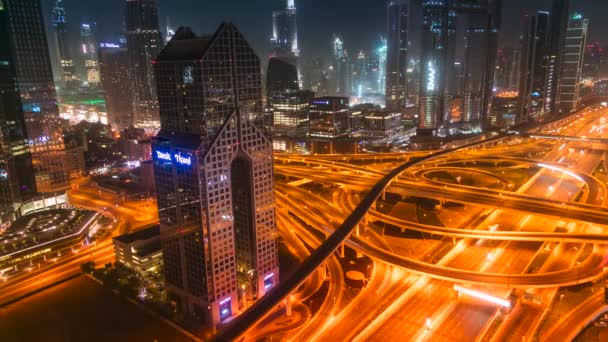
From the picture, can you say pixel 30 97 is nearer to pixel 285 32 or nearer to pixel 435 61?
pixel 435 61

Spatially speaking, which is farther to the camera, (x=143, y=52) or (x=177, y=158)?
(x=143, y=52)

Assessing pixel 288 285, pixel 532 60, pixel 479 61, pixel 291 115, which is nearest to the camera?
pixel 288 285

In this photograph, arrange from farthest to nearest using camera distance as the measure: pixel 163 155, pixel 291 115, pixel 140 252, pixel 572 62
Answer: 1. pixel 572 62
2. pixel 291 115
3. pixel 140 252
4. pixel 163 155

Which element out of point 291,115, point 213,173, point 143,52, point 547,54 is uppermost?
point 143,52

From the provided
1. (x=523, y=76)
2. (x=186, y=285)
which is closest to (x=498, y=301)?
(x=186, y=285)

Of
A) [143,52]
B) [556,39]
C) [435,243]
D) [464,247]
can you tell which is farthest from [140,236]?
[556,39]

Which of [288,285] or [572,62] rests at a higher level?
[572,62]

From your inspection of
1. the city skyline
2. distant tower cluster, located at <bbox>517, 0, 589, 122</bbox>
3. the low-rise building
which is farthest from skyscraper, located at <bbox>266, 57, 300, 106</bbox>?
the low-rise building

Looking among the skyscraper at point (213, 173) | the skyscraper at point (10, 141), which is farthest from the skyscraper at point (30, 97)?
the skyscraper at point (213, 173)
